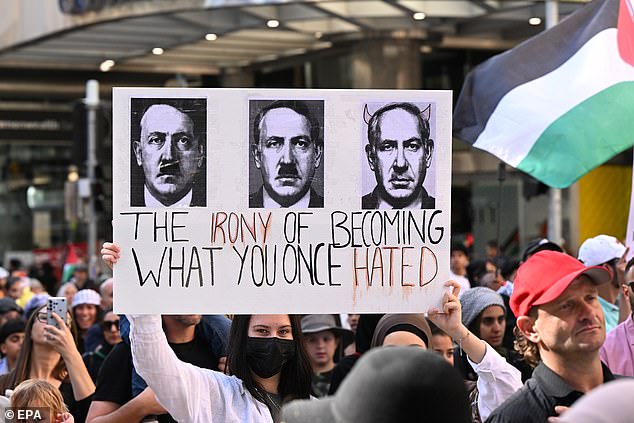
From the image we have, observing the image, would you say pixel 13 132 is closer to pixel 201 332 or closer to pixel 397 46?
pixel 397 46

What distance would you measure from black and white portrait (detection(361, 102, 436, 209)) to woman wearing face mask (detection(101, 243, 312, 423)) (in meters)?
0.66

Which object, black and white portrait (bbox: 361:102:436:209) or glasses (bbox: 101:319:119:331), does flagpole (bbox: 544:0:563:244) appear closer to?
glasses (bbox: 101:319:119:331)

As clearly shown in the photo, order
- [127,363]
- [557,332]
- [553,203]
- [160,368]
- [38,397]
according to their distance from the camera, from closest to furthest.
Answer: [557,332], [160,368], [38,397], [127,363], [553,203]

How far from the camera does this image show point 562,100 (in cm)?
720

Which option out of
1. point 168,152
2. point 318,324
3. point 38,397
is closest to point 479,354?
point 168,152

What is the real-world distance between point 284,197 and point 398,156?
0.42 meters

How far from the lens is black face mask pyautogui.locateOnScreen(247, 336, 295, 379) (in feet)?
14.8

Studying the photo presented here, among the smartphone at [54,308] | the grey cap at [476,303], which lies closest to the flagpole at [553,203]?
the grey cap at [476,303]

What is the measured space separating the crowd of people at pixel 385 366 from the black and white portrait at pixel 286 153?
541 millimetres

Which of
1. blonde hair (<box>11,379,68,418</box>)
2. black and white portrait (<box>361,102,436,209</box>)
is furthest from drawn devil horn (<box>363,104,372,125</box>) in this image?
blonde hair (<box>11,379,68,418</box>)

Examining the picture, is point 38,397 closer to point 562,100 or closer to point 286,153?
point 286,153

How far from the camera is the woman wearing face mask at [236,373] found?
4.12 metres

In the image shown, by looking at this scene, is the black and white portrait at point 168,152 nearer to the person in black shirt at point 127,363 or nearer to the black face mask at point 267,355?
the black face mask at point 267,355

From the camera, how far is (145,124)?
422 centimetres
